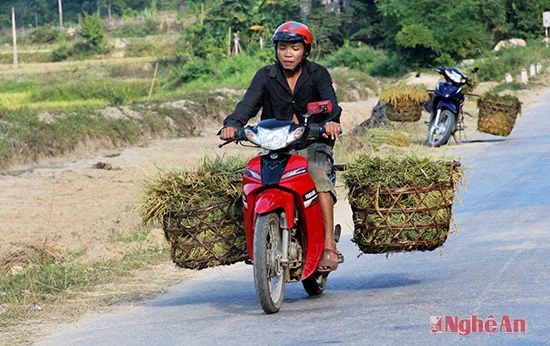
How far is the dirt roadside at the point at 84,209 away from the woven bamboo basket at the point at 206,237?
1.51 ft

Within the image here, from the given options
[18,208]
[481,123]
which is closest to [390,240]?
[18,208]

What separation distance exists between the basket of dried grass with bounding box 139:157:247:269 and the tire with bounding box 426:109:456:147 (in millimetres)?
12532

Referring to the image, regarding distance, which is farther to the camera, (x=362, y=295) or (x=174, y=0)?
(x=174, y=0)

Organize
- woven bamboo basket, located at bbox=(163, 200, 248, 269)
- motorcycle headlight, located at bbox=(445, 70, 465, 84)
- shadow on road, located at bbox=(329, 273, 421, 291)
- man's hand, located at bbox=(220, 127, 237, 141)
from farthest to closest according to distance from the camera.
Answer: motorcycle headlight, located at bbox=(445, 70, 465, 84) < shadow on road, located at bbox=(329, 273, 421, 291) < woven bamboo basket, located at bbox=(163, 200, 248, 269) < man's hand, located at bbox=(220, 127, 237, 141)

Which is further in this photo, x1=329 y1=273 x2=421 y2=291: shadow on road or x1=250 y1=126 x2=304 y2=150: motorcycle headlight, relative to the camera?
x1=329 y1=273 x2=421 y2=291: shadow on road

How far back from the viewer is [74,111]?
27328 millimetres

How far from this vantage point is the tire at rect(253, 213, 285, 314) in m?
7.86

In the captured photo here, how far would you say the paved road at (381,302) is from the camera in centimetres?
734

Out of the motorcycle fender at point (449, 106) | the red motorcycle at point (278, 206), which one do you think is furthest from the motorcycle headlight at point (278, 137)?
the motorcycle fender at point (449, 106)

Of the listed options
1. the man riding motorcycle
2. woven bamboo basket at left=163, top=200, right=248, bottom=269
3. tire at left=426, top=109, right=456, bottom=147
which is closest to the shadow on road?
the man riding motorcycle

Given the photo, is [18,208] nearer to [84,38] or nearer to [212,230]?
[212,230]

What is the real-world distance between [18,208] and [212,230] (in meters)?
9.07

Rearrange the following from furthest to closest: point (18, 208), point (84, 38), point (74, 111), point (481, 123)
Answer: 1. point (84, 38)
2. point (74, 111)
3. point (481, 123)
4. point (18, 208)

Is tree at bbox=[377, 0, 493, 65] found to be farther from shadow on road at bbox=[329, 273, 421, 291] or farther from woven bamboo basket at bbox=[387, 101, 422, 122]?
shadow on road at bbox=[329, 273, 421, 291]
